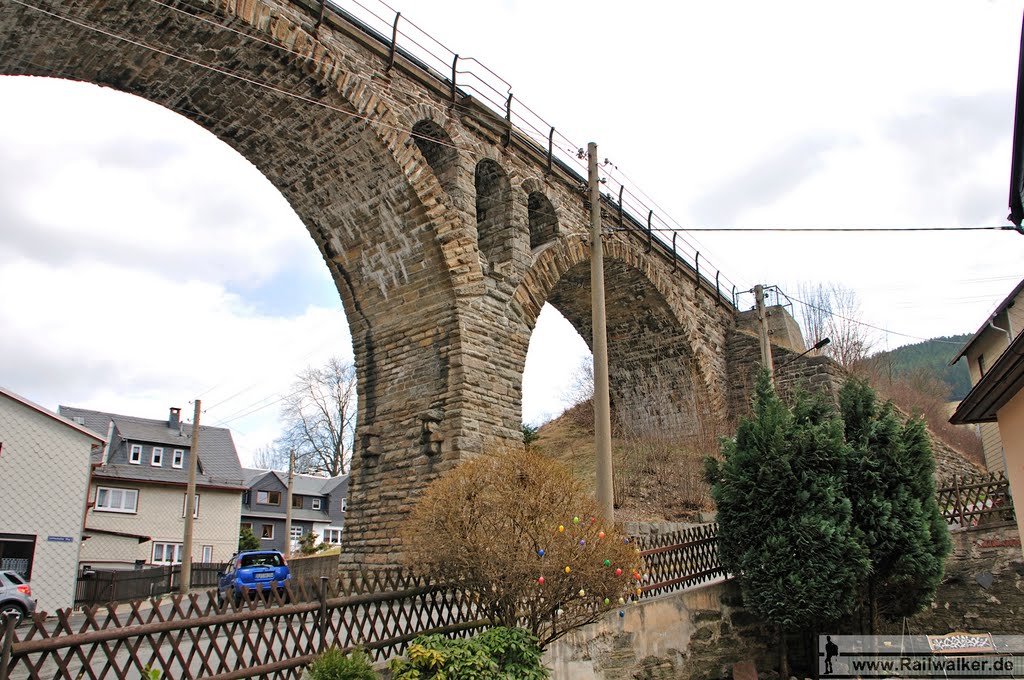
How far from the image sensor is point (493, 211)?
13.9 metres

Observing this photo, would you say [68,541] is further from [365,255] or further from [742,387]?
[742,387]

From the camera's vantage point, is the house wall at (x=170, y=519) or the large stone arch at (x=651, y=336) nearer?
the large stone arch at (x=651, y=336)

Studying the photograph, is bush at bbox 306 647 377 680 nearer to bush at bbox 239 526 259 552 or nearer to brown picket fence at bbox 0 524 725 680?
brown picket fence at bbox 0 524 725 680

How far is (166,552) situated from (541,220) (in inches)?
843

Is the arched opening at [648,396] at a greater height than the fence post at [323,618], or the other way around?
the arched opening at [648,396]

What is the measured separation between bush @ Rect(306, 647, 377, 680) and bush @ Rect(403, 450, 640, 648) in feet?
4.37

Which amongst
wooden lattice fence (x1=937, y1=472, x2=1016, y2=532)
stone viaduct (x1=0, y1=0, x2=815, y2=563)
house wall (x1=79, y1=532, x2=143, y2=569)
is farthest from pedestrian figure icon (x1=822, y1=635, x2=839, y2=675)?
house wall (x1=79, y1=532, x2=143, y2=569)

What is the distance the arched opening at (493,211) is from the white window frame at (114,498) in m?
20.5

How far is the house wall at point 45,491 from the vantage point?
18.6 m

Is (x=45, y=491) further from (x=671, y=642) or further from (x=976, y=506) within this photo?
(x=976, y=506)

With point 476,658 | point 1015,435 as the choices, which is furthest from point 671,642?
point 1015,435

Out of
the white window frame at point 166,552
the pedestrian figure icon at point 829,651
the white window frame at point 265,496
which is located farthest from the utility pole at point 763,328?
the white window frame at point 265,496

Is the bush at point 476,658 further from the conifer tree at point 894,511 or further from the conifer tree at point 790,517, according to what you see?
the conifer tree at point 894,511

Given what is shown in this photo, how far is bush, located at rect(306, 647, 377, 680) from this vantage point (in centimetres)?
581
